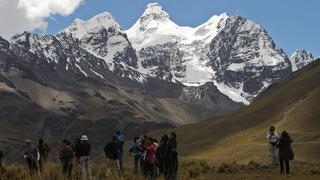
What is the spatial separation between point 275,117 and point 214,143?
53.5 ft

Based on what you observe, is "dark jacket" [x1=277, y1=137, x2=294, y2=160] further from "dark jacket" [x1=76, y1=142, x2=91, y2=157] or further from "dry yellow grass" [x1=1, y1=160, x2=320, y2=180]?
"dark jacket" [x1=76, y1=142, x2=91, y2=157]

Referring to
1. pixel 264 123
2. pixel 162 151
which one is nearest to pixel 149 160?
pixel 162 151

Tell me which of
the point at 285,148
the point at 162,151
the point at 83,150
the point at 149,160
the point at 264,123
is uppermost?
the point at 264,123

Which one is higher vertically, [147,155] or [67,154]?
→ [67,154]

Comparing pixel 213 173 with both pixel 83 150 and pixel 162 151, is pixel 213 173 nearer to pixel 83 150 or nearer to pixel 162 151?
pixel 83 150

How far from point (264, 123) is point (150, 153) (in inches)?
5246

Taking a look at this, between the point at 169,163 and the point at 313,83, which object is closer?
the point at 169,163

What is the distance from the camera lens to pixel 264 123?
15738 cm

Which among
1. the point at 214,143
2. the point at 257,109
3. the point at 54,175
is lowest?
the point at 54,175

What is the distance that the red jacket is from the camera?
2648cm

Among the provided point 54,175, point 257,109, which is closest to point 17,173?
point 54,175

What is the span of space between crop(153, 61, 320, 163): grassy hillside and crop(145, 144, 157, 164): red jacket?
72.5 m

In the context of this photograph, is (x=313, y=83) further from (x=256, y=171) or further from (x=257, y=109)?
(x=256, y=171)

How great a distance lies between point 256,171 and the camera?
4047 centimetres
